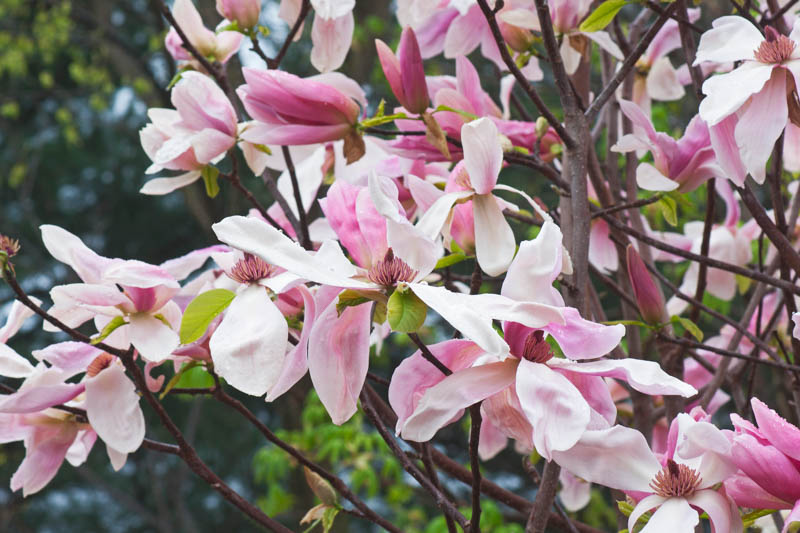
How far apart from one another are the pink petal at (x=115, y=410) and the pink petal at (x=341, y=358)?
17cm

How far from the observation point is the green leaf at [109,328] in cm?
55

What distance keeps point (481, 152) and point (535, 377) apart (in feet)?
0.54

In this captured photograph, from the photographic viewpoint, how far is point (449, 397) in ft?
1.42

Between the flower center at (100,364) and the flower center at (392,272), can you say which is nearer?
the flower center at (392,272)

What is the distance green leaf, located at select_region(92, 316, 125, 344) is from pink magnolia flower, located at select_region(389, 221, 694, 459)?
0.63 feet

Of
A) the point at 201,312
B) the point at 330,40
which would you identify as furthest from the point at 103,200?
the point at 201,312

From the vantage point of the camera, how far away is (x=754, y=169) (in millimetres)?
546

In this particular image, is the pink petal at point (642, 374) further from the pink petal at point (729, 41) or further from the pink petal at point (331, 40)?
the pink petal at point (331, 40)

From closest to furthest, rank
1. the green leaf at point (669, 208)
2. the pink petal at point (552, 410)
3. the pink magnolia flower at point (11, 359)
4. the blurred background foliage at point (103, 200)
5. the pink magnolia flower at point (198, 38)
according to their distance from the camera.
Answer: the pink petal at point (552, 410) → the pink magnolia flower at point (11, 359) → the green leaf at point (669, 208) → the pink magnolia flower at point (198, 38) → the blurred background foliage at point (103, 200)

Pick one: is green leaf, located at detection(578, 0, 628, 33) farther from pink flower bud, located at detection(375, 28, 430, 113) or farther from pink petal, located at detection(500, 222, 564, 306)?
pink petal, located at detection(500, 222, 564, 306)

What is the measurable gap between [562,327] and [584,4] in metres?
0.45

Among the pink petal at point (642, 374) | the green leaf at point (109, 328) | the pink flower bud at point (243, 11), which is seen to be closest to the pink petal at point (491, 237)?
the pink petal at point (642, 374)

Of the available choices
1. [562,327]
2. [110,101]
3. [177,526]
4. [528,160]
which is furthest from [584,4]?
[110,101]

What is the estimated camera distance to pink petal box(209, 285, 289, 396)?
0.45 meters
